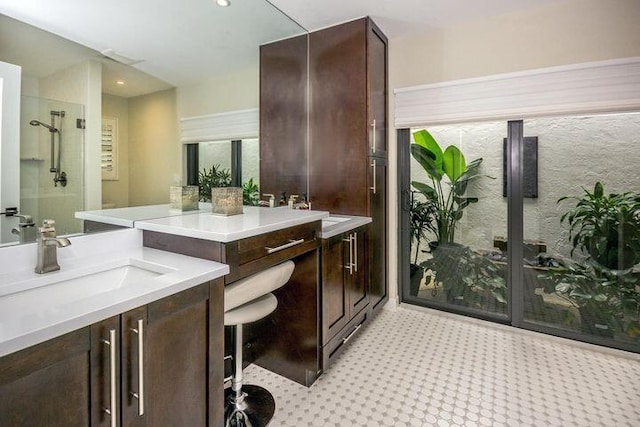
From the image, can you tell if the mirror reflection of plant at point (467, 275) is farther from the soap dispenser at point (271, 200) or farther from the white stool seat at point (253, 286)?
the white stool seat at point (253, 286)

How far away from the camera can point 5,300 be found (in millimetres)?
1007

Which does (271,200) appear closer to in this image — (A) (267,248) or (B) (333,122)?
(B) (333,122)

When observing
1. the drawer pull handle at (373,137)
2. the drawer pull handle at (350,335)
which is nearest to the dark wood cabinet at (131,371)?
the drawer pull handle at (350,335)

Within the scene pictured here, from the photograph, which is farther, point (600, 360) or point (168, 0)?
point (600, 360)

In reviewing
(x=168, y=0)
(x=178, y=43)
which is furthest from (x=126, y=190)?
(x=168, y=0)

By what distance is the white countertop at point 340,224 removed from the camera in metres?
1.99

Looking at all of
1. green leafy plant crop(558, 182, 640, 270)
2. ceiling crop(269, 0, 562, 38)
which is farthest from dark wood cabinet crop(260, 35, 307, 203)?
green leafy plant crop(558, 182, 640, 270)

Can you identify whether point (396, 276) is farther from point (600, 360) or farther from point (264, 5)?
point (264, 5)

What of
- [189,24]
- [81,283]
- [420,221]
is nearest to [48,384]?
[81,283]

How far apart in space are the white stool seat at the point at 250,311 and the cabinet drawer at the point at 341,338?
0.56 meters

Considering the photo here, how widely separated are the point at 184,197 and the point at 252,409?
119 cm

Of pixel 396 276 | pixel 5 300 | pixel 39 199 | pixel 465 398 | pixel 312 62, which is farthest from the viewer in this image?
pixel 396 276

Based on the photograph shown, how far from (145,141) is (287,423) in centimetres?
156

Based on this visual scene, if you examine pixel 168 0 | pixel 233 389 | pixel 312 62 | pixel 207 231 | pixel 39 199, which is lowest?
pixel 233 389
